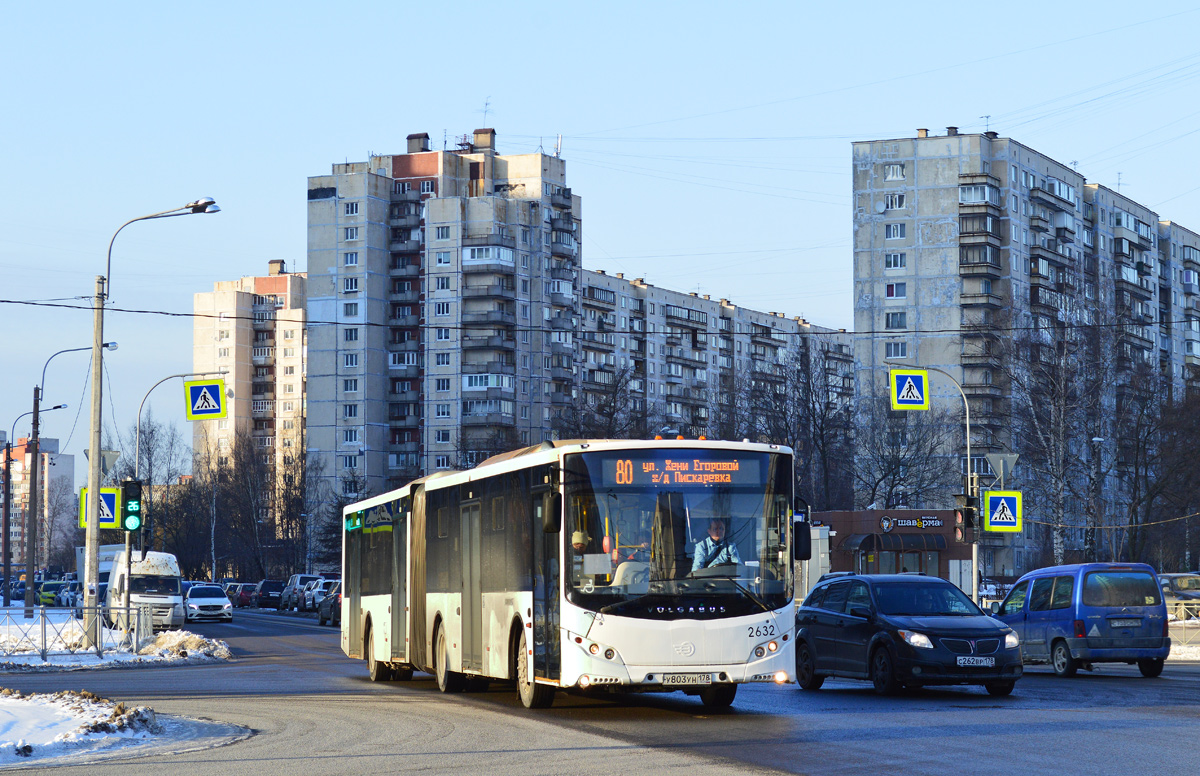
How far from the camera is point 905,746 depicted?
43.0ft

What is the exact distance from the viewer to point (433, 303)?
11706 cm

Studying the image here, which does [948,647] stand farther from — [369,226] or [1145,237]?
[1145,237]

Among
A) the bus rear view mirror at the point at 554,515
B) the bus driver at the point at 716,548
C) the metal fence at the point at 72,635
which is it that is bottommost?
the metal fence at the point at 72,635

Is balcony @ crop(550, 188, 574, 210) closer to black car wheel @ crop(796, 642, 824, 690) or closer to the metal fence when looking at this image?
the metal fence

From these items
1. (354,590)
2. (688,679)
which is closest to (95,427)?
(354,590)

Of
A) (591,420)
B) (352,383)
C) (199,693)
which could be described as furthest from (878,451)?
(199,693)

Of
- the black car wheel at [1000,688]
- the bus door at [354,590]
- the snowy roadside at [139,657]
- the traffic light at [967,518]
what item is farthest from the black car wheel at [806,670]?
the snowy roadside at [139,657]

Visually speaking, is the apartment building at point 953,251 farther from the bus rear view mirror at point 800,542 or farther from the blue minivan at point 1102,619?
the bus rear view mirror at point 800,542

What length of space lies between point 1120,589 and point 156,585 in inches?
1429

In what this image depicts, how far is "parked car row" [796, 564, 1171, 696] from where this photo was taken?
1883 cm

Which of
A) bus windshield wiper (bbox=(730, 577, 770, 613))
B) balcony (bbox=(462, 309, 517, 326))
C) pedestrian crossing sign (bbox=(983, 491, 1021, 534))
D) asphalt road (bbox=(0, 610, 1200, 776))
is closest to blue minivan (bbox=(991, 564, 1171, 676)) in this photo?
asphalt road (bbox=(0, 610, 1200, 776))

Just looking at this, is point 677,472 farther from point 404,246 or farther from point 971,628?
point 404,246

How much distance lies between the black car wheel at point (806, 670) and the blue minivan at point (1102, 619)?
473 cm

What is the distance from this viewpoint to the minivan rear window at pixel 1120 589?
2350cm
